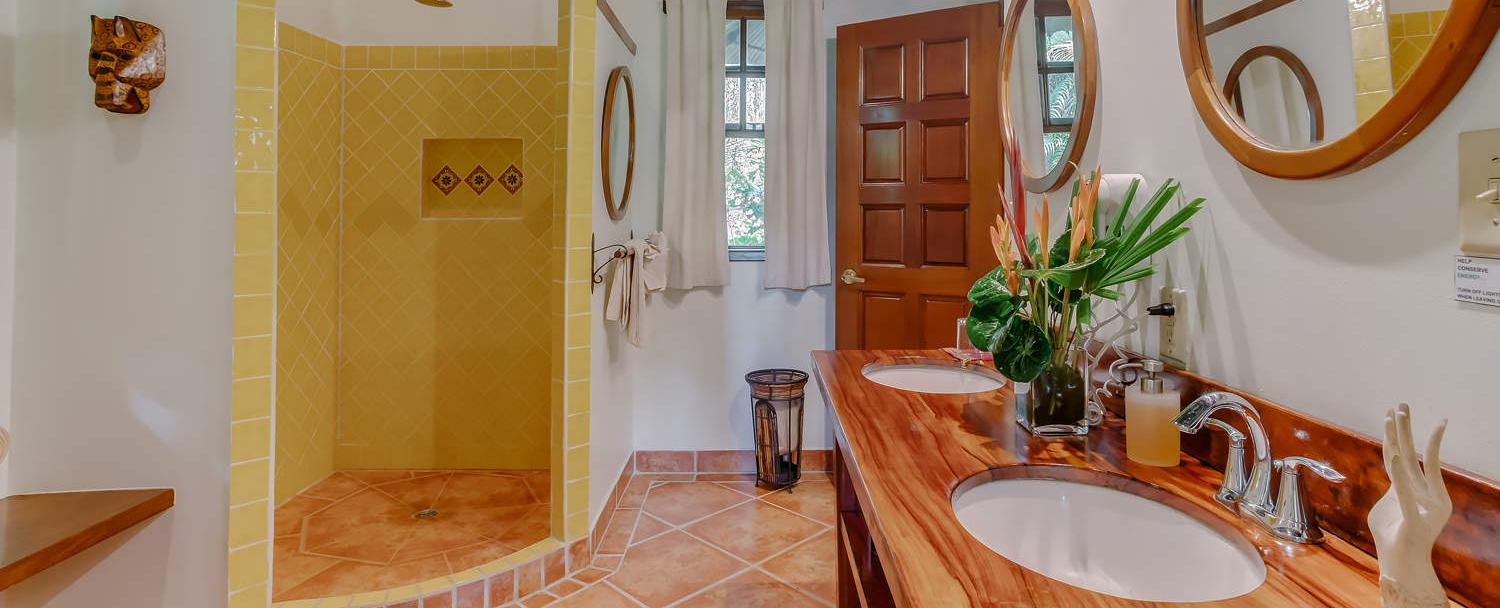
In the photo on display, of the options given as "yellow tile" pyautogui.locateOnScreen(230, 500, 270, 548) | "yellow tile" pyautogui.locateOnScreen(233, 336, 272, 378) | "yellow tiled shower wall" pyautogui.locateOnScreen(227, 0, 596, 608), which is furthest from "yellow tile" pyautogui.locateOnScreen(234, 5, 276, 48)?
"yellow tile" pyautogui.locateOnScreen(230, 500, 270, 548)

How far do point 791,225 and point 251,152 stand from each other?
200 cm

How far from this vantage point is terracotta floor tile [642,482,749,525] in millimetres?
2670

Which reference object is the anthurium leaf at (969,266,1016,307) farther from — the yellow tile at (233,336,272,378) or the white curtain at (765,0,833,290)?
the white curtain at (765,0,833,290)

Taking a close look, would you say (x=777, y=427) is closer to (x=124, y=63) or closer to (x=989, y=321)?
(x=989, y=321)

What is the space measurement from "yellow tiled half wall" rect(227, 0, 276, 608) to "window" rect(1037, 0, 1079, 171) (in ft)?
6.32

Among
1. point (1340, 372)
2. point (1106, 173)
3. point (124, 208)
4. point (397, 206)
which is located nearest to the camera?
point (1340, 372)

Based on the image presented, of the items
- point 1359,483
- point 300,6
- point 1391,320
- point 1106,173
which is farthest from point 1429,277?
point 300,6

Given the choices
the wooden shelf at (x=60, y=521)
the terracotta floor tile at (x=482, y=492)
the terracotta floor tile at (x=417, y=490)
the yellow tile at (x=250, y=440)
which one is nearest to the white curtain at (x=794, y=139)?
the terracotta floor tile at (x=482, y=492)

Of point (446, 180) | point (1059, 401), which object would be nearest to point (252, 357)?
point (446, 180)

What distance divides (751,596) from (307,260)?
228cm

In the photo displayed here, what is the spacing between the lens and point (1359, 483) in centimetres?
68

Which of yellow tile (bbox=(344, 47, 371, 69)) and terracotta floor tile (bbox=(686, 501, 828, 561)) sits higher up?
yellow tile (bbox=(344, 47, 371, 69))

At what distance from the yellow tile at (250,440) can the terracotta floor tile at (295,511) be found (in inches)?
39.6

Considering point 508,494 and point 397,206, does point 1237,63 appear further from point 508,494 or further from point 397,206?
point 397,206
